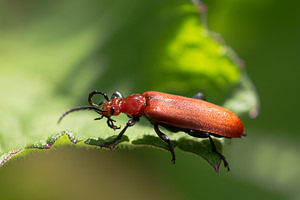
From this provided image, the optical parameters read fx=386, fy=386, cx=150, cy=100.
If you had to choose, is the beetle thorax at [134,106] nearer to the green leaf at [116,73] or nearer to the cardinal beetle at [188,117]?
the cardinal beetle at [188,117]

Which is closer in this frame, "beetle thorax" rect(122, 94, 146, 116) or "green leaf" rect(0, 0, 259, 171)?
"green leaf" rect(0, 0, 259, 171)

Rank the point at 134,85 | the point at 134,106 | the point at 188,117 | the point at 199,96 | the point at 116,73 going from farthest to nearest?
the point at 116,73, the point at 134,85, the point at 199,96, the point at 134,106, the point at 188,117

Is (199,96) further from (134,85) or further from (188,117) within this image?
(134,85)

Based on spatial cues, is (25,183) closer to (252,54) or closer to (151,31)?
(151,31)

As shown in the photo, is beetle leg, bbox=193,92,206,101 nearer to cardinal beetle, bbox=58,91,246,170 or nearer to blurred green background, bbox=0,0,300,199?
cardinal beetle, bbox=58,91,246,170

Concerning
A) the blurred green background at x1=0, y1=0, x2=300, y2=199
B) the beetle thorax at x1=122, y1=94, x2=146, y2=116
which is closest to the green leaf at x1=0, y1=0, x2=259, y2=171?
the blurred green background at x1=0, y1=0, x2=300, y2=199

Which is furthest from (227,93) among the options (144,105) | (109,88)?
(109,88)

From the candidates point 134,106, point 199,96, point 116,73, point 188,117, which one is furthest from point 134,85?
point 188,117
